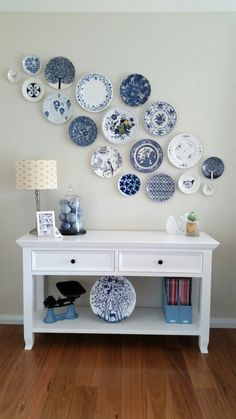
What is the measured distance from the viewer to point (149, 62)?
2.12 meters

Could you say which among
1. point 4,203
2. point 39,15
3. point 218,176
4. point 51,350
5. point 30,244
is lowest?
point 51,350

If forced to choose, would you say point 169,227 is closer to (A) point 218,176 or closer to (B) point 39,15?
(A) point 218,176

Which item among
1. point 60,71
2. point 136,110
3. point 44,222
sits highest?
point 60,71

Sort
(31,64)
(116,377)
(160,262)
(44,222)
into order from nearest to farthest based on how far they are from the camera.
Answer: (116,377) → (160,262) → (44,222) → (31,64)

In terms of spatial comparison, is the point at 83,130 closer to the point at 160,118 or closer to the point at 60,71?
the point at 60,71

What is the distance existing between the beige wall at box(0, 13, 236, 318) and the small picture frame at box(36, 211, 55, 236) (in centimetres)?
27

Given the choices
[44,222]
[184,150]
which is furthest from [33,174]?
[184,150]

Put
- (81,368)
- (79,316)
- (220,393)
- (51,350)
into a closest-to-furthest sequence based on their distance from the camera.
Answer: (220,393), (81,368), (51,350), (79,316)

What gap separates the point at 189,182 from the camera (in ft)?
7.10

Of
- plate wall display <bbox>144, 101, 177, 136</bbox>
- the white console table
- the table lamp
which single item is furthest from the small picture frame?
plate wall display <bbox>144, 101, 177, 136</bbox>

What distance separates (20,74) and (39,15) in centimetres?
43

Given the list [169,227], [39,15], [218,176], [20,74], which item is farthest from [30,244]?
[39,15]

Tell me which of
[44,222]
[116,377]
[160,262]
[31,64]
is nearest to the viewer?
[116,377]

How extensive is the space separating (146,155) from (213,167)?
0.50 meters
